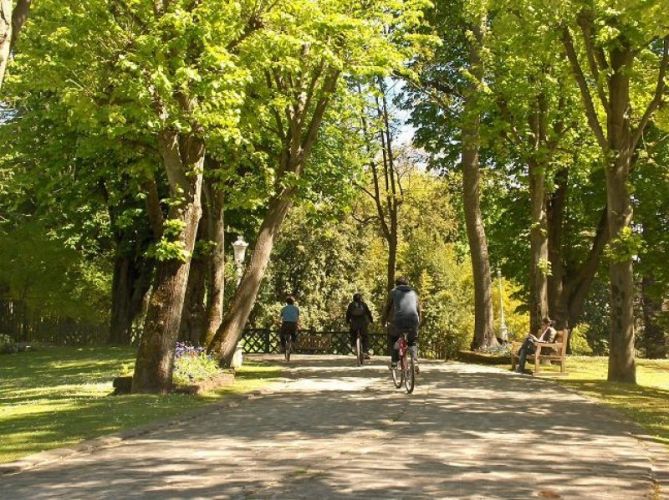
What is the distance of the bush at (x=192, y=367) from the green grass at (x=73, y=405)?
1.75 feet

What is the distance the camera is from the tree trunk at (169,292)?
13.8 m

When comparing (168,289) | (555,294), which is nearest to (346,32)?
(168,289)

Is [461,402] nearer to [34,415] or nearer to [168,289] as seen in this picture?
[168,289]

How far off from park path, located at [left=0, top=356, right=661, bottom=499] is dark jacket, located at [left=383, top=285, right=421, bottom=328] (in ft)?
5.19

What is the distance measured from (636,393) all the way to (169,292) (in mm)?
8857

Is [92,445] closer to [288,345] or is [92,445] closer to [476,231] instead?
[288,345]

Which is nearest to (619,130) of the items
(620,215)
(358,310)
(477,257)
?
(620,215)

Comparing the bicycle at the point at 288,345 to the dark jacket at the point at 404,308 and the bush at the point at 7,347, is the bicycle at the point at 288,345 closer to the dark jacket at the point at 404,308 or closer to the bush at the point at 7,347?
the dark jacket at the point at 404,308

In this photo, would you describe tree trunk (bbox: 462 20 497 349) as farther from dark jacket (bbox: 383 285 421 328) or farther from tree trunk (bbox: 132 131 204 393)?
tree trunk (bbox: 132 131 204 393)

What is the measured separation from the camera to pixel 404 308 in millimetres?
14406

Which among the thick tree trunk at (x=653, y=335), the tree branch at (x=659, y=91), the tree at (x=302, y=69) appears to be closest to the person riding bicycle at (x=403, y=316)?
the tree at (x=302, y=69)

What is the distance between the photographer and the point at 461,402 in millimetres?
12789

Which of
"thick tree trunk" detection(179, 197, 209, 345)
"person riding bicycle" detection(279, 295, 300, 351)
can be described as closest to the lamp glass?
"thick tree trunk" detection(179, 197, 209, 345)

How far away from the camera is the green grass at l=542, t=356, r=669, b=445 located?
11.0 meters
